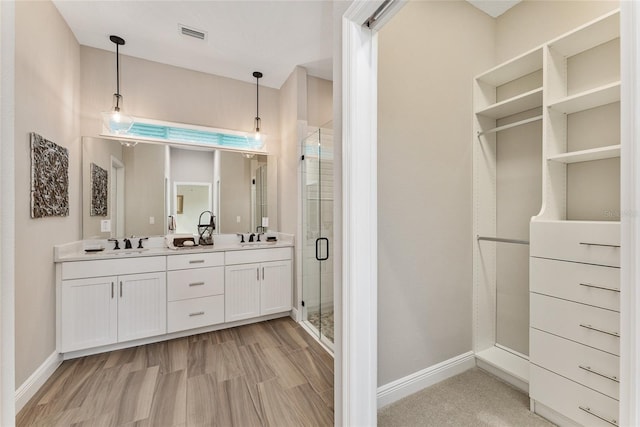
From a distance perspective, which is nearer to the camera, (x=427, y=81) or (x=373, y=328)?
(x=373, y=328)

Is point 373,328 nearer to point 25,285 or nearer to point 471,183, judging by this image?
point 471,183

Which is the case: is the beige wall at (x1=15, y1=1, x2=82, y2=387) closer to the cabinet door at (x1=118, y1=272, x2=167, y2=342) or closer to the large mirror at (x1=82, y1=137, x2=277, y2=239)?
the large mirror at (x1=82, y1=137, x2=277, y2=239)

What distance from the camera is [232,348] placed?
247 cm

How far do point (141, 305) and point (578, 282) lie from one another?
3.19m

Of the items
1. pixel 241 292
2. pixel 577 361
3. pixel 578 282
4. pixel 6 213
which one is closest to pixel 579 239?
pixel 578 282

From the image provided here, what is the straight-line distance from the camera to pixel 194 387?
191cm

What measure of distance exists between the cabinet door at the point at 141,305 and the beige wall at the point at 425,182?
6.61 ft

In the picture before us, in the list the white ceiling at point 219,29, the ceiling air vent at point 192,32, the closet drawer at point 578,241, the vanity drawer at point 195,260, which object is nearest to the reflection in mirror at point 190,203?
the vanity drawer at point 195,260

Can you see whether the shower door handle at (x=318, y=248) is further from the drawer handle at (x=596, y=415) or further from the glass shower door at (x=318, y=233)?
the drawer handle at (x=596, y=415)

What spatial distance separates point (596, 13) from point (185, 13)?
2890 mm

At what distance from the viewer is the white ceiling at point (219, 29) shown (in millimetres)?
2162

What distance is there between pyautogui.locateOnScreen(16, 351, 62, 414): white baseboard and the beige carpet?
2.21m

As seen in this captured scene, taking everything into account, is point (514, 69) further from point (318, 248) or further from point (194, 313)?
point (194, 313)

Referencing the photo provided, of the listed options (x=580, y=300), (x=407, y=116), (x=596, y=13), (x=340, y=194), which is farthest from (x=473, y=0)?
(x=580, y=300)
